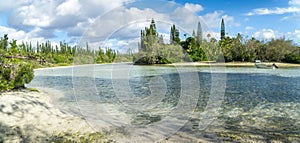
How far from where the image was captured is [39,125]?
7.12 meters

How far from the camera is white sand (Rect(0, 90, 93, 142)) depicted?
6.27m

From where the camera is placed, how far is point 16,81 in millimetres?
13977

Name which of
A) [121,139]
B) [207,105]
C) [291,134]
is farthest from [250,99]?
[121,139]

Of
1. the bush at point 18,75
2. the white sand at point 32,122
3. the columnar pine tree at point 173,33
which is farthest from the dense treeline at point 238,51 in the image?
the white sand at point 32,122

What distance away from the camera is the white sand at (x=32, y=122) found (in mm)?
6266

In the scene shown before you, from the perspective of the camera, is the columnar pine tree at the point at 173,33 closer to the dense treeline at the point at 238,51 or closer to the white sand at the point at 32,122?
the white sand at the point at 32,122

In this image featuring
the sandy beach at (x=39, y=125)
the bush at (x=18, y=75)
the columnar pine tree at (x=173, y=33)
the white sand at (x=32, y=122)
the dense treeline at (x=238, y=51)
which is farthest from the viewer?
the dense treeline at (x=238, y=51)

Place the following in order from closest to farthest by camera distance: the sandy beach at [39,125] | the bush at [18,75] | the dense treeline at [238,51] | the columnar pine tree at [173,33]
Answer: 1. the sandy beach at [39,125]
2. the bush at [18,75]
3. the columnar pine tree at [173,33]
4. the dense treeline at [238,51]

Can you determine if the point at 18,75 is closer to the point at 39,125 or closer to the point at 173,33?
the point at 39,125

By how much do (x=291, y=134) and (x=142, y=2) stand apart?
6684 millimetres

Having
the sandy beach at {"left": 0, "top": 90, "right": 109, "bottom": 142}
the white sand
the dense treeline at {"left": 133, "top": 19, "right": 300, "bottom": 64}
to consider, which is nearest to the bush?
the white sand

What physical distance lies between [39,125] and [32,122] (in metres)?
0.45

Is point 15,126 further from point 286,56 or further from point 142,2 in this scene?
point 286,56

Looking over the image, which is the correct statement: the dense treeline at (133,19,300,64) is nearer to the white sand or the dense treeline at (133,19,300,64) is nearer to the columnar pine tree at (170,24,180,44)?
the columnar pine tree at (170,24,180,44)
